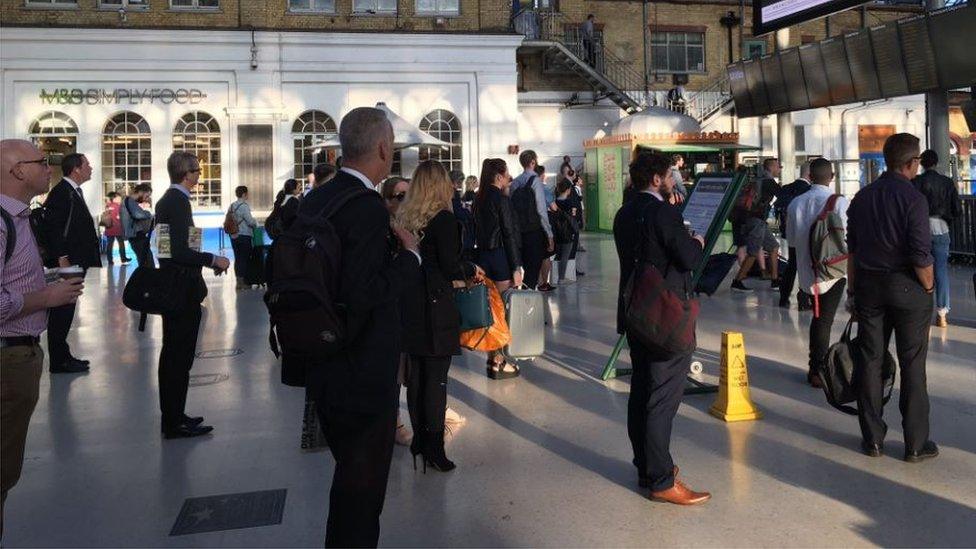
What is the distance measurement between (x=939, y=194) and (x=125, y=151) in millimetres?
22360

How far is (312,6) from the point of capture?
26016mm

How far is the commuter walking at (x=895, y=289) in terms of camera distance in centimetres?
503

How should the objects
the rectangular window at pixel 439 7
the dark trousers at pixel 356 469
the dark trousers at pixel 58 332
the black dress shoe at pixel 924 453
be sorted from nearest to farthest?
the dark trousers at pixel 356 469, the black dress shoe at pixel 924 453, the dark trousers at pixel 58 332, the rectangular window at pixel 439 7

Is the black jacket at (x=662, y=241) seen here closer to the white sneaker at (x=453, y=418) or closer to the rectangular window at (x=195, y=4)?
the white sneaker at (x=453, y=418)

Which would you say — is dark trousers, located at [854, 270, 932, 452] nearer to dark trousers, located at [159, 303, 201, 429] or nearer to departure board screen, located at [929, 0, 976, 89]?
dark trousers, located at [159, 303, 201, 429]

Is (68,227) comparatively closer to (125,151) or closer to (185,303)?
(185,303)

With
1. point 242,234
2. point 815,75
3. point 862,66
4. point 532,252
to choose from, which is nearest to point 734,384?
point 532,252

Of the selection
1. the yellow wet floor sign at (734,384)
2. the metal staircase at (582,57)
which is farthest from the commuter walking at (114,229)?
the yellow wet floor sign at (734,384)

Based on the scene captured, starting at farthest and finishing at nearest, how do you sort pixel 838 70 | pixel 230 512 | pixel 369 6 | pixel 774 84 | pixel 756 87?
pixel 369 6
pixel 756 87
pixel 774 84
pixel 838 70
pixel 230 512

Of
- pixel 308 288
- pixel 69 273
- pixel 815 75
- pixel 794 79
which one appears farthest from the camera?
pixel 794 79

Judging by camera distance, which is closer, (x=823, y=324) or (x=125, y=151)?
(x=823, y=324)

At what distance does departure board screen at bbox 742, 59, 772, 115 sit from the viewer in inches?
742

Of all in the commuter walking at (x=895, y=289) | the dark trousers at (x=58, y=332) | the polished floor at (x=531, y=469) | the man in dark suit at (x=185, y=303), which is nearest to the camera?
the polished floor at (x=531, y=469)

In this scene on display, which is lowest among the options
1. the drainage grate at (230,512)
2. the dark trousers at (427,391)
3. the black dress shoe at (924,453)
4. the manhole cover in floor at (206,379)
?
the drainage grate at (230,512)
